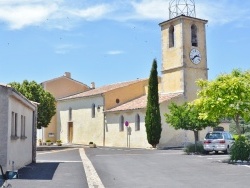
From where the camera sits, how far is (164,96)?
39.9 m

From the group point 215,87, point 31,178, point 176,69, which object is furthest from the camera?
point 176,69

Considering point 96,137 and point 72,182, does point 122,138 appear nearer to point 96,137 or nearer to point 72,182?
point 96,137

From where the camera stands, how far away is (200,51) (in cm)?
4062

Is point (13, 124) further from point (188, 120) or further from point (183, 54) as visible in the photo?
point (183, 54)

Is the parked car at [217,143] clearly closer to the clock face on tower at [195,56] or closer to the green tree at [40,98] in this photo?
the clock face on tower at [195,56]

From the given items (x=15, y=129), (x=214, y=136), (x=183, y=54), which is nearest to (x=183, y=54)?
(x=183, y=54)

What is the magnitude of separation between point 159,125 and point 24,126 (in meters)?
19.5

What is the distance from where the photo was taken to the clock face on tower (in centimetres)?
3975

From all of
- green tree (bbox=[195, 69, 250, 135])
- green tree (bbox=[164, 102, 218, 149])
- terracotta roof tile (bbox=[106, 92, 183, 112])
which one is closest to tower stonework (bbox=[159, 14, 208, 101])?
terracotta roof tile (bbox=[106, 92, 183, 112])

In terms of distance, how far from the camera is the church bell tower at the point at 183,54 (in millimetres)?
39031

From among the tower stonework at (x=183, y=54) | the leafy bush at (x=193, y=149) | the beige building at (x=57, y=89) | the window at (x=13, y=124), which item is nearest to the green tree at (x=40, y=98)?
the beige building at (x=57, y=89)

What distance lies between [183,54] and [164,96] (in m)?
4.46

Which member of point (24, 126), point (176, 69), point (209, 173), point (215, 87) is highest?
point (176, 69)

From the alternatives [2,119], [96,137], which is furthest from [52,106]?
[2,119]
